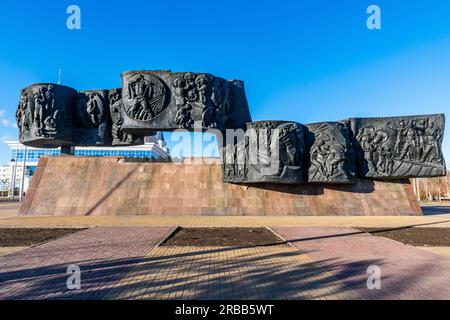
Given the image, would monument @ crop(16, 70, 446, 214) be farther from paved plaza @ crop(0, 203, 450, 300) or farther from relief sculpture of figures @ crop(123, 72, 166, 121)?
paved plaza @ crop(0, 203, 450, 300)

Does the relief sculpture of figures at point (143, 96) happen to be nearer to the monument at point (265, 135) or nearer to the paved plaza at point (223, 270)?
the monument at point (265, 135)

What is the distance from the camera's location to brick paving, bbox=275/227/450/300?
191 inches

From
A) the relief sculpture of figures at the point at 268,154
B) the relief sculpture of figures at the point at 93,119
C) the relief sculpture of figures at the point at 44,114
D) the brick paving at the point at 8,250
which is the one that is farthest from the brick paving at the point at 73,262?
the relief sculpture of figures at the point at 44,114

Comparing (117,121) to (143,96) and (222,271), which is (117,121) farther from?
(222,271)

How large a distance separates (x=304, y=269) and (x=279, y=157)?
12524 mm

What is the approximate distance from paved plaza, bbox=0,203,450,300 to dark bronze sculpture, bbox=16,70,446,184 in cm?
942

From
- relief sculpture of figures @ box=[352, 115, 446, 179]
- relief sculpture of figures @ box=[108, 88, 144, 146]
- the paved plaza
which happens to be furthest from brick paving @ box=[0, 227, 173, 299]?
relief sculpture of figures @ box=[352, 115, 446, 179]

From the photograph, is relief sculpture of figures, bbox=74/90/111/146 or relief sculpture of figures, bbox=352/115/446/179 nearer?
relief sculpture of figures, bbox=352/115/446/179

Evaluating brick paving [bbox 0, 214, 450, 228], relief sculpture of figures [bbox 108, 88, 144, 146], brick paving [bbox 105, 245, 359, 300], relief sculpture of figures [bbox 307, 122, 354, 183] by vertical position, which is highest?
Result: relief sculpture of figures [bbox 108, 88, 144, 146]

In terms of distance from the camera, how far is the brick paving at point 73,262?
474cm

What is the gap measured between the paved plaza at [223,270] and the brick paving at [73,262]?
16mm

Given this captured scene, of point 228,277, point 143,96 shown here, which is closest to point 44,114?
point 143,96
